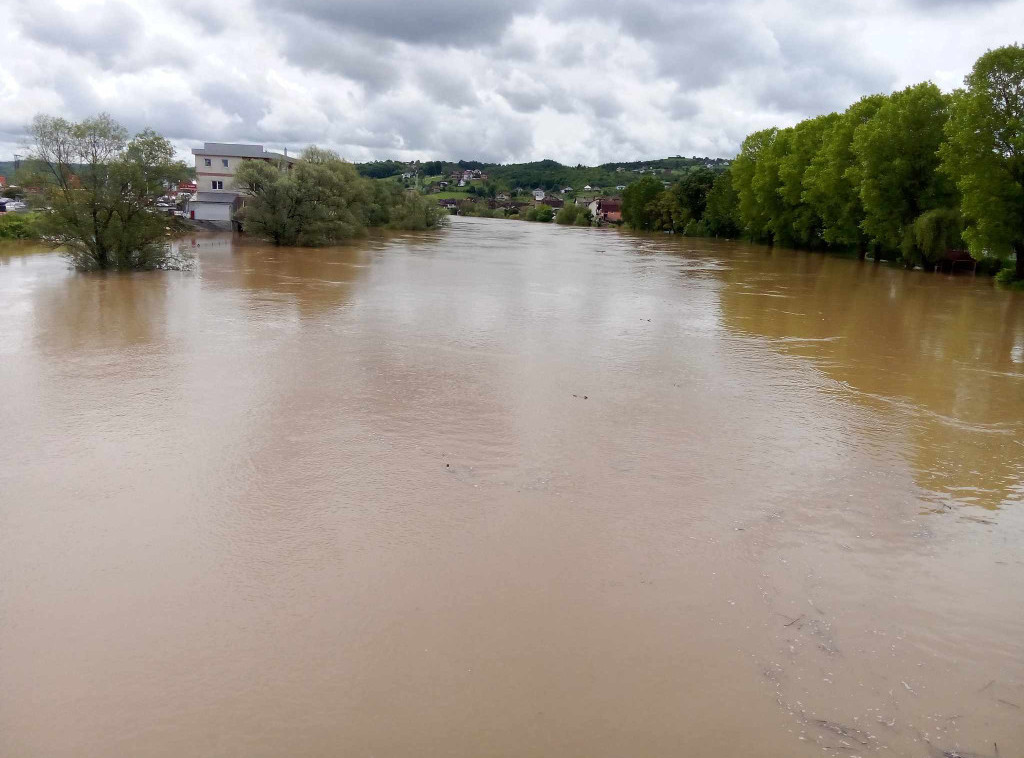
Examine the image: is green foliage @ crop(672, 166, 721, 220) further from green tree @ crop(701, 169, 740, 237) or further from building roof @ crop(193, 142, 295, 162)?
building roof @ crop(193, 142, 295, 162)

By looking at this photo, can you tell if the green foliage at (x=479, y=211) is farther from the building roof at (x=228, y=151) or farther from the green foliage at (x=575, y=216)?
the building roof at (x=228, y=151)

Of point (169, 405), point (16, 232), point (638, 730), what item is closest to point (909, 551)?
point (638, 730)

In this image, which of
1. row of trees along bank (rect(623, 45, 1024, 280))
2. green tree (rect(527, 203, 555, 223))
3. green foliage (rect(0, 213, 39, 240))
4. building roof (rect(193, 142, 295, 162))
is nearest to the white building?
building roof (rect(193, 142, 295, 162))

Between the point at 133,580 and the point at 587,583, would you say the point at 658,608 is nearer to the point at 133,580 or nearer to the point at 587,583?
the point at 587,583

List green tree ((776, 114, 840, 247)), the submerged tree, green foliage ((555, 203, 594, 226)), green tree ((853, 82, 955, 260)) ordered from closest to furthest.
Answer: the submerged tree → green tree ((853, 82, 955, 260)) → green tree ((776, 114, 840, 247)) → green foliage ((555, 203, 594, 226))

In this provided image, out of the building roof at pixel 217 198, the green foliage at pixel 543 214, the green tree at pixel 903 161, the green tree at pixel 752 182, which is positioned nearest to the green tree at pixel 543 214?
the green foliage at pixel 543 214

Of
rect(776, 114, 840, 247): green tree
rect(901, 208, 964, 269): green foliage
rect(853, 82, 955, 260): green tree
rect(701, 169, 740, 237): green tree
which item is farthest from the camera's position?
rect(701, 169, 740, 237): green tree
